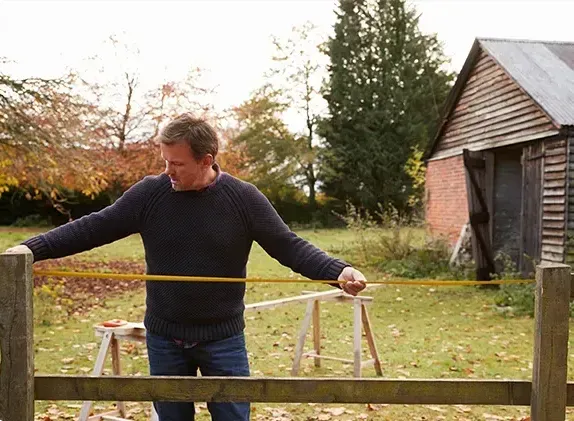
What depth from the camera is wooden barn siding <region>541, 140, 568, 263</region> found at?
37.3 ft

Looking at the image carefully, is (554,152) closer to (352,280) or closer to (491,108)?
(491,108)

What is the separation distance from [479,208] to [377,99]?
2213 cm

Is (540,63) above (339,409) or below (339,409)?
above

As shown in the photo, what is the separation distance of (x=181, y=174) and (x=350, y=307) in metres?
8.31

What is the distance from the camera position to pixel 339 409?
5.66 metres

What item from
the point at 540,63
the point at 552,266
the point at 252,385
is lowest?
the point at 252,385

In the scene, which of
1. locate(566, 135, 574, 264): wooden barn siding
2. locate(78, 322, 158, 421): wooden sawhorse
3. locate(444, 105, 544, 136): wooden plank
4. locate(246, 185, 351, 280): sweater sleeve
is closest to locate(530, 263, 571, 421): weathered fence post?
locate(246, 185, 351, 280): sweater sleeve

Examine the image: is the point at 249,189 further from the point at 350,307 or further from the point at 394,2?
the point at 394,2

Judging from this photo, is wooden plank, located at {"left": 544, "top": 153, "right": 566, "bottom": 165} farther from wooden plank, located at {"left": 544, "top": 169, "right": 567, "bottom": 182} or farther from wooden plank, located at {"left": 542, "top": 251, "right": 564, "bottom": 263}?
wooden plank, located at {"left": 542, "top": 251, "right": 564, "bottom": 263}

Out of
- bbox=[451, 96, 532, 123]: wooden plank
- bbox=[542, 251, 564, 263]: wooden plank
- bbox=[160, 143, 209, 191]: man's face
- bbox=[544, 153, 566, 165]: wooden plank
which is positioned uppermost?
bbox=[451, 96, 532, 123]: wooden plank

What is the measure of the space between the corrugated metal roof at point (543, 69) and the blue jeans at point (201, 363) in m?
9.47

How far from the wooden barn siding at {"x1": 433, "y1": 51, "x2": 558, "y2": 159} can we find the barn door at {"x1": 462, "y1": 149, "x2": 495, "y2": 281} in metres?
0.62

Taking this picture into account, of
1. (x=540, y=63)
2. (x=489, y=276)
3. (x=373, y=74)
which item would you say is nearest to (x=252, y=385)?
(x=489, y=276)

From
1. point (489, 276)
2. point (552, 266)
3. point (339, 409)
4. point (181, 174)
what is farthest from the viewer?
point (489, 276)
